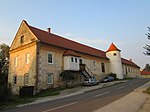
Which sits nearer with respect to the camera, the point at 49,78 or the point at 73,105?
the point at 73,105

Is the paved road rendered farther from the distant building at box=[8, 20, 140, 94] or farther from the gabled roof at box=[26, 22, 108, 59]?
the gabled roof at box=[26, 22, 108, 59]

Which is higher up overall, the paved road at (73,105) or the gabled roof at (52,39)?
the gabled roof at (52,39)

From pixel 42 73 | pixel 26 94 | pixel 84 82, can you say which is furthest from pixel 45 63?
pixel 84 82

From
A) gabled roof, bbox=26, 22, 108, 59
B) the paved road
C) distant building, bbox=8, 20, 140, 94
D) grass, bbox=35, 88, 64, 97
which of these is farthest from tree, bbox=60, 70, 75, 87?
the paved road

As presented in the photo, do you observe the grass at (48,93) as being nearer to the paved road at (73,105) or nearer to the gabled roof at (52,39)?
the paved road at (73,105)

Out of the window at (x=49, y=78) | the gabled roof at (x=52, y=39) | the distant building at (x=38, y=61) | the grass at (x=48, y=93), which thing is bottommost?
the grass at (x=48, y=93)

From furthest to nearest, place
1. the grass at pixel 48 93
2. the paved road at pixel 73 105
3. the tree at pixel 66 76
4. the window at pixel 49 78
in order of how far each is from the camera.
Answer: the tree at pixel 66 76, the window at pixel 49 78, the grass at pixel 48 93, the paved road at pixel 73 105

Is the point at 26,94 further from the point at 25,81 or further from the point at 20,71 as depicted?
the point at 20,71

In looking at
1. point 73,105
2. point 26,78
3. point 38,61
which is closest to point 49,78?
point 38,61

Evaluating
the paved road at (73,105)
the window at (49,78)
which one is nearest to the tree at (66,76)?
the window at (49,78)

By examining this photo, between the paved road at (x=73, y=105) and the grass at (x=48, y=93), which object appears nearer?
the paved road at (x=73, y=105)

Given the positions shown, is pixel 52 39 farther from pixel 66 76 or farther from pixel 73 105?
pixel 73 105

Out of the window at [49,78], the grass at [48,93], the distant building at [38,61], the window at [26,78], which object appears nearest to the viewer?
the grass at [48,93]

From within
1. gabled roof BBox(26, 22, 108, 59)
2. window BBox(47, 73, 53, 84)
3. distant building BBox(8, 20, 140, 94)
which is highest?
gabled roof BBox(26, 22, 108, 59)
